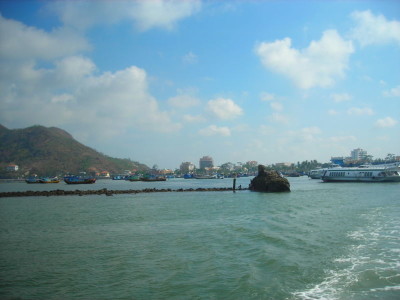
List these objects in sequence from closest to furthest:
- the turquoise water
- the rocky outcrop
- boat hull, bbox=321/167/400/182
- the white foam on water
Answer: the white foam on water → the turquoise water → the rocky outcrop → boat hull, bbox=321/167/400/182

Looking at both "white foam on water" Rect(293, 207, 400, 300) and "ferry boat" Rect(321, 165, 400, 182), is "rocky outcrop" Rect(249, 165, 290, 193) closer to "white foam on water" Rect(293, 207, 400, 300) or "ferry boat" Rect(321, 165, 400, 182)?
"ferry boat" Rect(321, 165, 400, 182)

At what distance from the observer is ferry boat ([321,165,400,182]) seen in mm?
75625

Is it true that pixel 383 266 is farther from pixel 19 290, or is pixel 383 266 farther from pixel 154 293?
pixel 19 290

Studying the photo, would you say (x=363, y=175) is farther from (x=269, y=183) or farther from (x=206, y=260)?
(x=206, y=260)

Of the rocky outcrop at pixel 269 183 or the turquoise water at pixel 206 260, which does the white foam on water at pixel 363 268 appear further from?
the rocky outcrop at pixel 269 183

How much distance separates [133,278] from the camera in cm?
1152

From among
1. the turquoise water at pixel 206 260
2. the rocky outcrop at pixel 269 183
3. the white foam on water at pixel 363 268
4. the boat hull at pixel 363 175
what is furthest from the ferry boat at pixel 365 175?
the white foam on water at pixel 363 268

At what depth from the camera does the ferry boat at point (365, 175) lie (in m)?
75.6

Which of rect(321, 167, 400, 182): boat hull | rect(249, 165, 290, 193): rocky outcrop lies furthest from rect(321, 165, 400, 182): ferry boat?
rect(249, 165, 290, 193): rocky outcrop

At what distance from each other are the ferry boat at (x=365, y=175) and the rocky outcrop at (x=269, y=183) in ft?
114

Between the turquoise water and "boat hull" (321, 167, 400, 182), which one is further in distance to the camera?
"boat hull" (321, 167, 400, 182)

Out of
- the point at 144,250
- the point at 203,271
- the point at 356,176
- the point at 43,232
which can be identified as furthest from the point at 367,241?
the point at 356,176

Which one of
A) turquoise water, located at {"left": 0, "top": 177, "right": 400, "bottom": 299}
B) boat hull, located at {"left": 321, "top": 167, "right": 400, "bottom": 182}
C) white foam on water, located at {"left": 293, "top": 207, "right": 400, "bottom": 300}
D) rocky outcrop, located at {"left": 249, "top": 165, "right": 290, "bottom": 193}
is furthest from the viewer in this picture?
boat hull, located at {"left": 321, "top": 167, "right": 400, "bottom": 182}

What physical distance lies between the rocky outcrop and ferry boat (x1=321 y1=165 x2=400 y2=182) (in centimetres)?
3481
